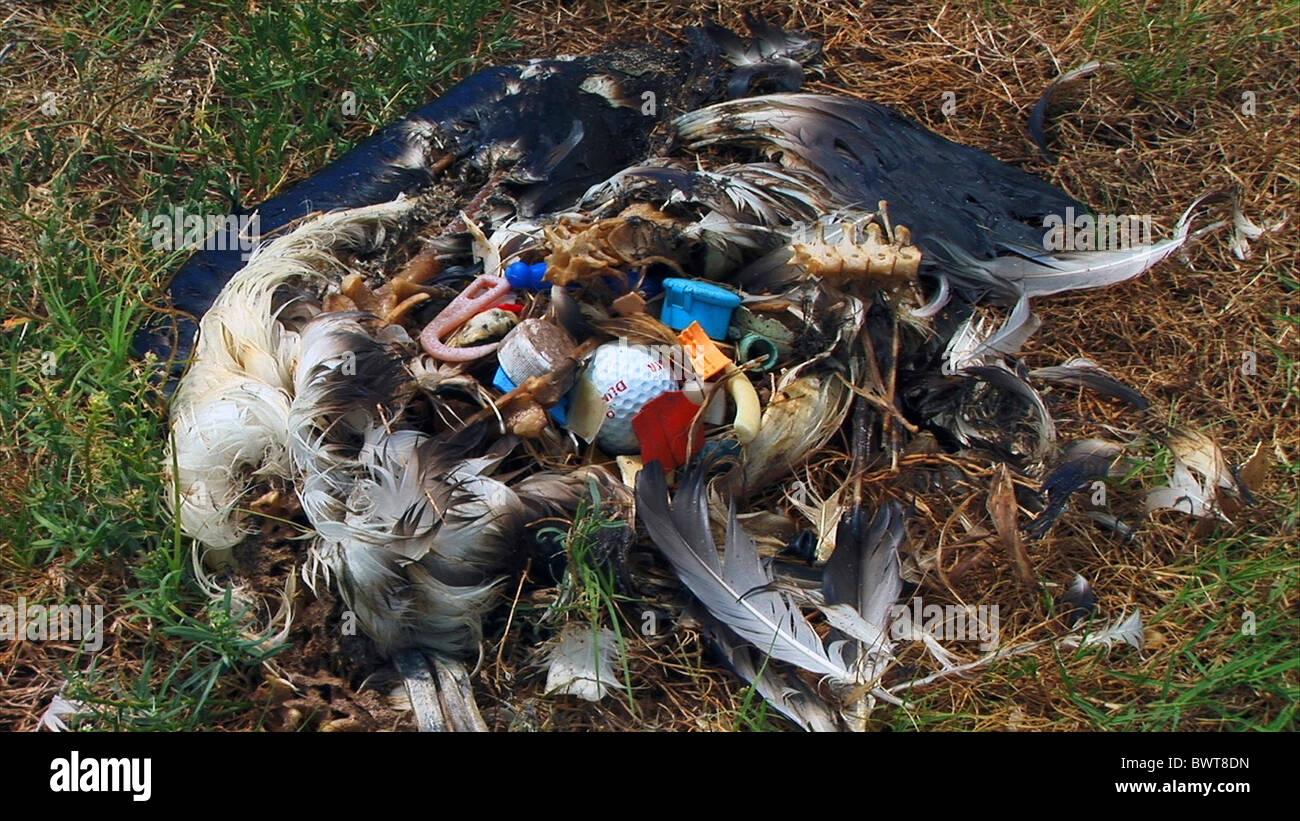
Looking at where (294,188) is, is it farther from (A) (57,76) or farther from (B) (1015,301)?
(B) (1015,301)

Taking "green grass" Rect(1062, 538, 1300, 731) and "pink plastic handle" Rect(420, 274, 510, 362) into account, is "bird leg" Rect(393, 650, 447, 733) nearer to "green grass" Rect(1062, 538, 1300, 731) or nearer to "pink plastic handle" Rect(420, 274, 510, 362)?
"pink plastic handle" Rect(420, 274, 510, 362)

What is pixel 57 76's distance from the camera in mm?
3686

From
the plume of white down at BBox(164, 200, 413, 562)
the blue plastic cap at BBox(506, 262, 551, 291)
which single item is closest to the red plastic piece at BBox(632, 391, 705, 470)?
the blue plastic cap at BBox(506, 262, 551, 291)

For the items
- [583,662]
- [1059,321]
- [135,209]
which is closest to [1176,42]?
[1059,321]

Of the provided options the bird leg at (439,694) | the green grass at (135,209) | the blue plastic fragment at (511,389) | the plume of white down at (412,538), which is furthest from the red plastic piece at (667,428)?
the green grass at (135,209)

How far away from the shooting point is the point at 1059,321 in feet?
10.4

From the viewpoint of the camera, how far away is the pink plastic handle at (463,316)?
105 inches

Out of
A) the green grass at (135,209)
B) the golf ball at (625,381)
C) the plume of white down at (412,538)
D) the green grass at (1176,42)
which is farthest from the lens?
the green grass at (1176,42)

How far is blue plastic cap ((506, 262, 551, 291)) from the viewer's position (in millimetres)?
2779

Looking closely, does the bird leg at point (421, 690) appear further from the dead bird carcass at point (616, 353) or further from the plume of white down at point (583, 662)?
the plume of white down at point (583, 662)

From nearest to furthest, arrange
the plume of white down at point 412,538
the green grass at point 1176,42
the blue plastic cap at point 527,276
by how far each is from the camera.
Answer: the plume of white down at point 412,538
the blue plastic cap at point 527,276
the green grass at point 1176,42

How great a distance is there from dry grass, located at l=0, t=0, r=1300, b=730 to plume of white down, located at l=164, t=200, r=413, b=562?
0.21 metres

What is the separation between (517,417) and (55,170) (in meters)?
1.83

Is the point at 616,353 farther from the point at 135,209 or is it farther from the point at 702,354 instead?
the point at 135,209
